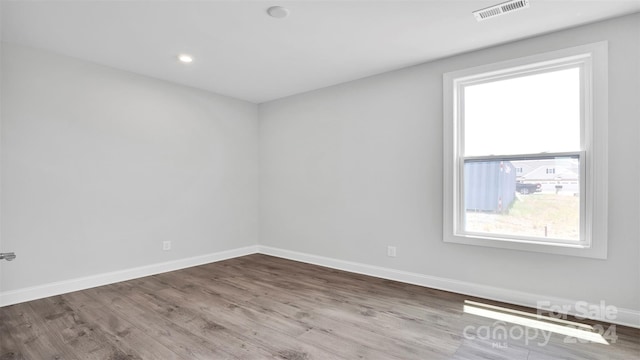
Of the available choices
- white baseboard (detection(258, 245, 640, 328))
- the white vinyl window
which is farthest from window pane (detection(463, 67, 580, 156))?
white baseboard (detection(258, 245, 640, 328))

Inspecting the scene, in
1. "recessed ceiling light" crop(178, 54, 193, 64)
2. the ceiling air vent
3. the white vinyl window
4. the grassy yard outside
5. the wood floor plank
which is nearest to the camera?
the wood floor plank

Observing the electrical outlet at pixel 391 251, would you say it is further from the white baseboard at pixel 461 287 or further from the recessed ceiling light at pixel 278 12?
the recessed ceiling light at pixel 278 12

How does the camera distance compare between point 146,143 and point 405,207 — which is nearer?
point 405,207

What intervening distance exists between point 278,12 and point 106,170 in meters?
2.81

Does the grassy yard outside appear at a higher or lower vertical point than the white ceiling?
lower

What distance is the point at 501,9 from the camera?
2539 mm

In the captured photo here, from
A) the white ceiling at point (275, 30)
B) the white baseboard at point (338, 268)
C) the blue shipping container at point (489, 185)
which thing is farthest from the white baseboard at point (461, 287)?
the white ceiling at point (275, 30)

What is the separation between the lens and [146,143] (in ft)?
13.6

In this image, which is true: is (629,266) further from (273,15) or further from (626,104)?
(273,15)

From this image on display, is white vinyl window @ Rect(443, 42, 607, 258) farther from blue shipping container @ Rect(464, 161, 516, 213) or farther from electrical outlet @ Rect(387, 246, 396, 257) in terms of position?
electrical outlet @ Rect(387, 246, 396, 257)

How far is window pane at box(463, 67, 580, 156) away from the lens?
9.54 ft

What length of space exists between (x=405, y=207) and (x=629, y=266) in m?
1.98

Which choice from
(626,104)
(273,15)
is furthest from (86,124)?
(626,104)

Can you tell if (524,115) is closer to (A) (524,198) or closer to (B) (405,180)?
(A) (524,198)
